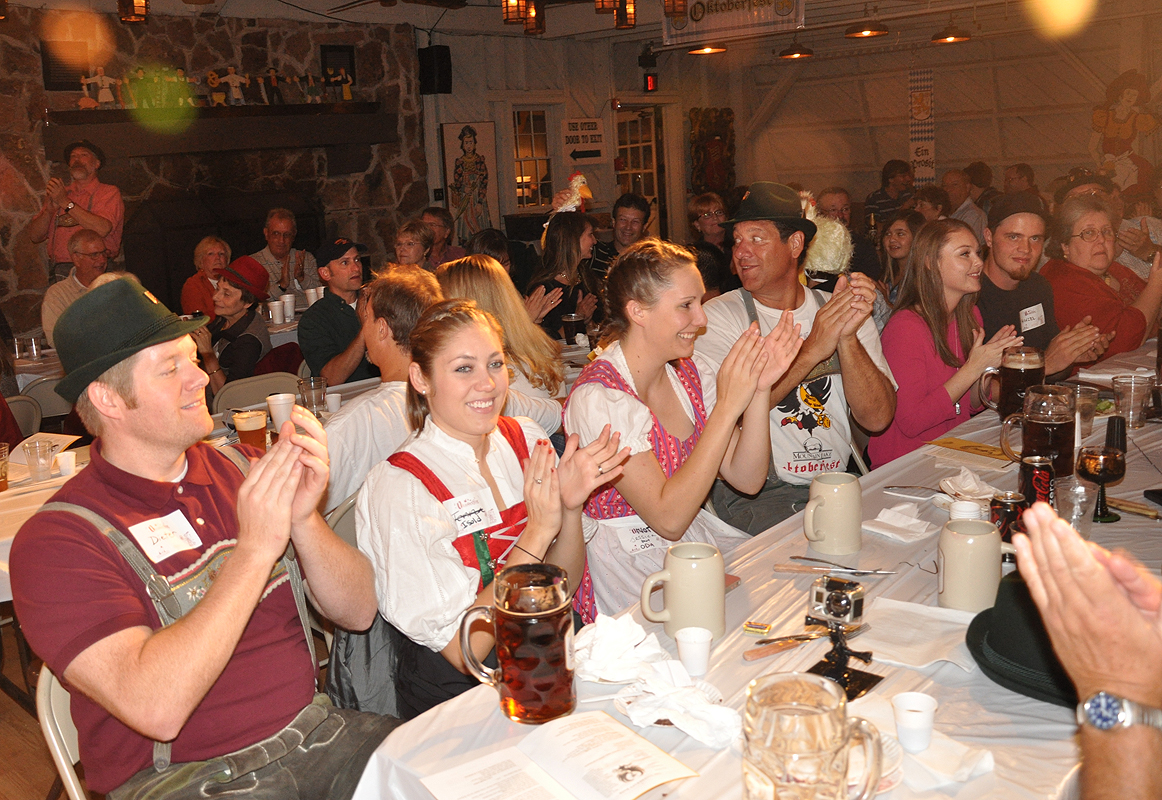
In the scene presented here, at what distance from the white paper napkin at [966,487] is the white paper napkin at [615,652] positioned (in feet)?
3.62

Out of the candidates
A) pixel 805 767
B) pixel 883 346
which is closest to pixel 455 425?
pixel 805 767

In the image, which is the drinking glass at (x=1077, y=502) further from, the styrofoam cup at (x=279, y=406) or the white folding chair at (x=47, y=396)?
the white folding chair at (x=47, y=396)

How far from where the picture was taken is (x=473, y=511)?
2051 millimetres

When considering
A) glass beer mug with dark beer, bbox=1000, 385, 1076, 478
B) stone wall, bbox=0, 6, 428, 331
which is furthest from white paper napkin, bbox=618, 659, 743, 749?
stone wall, bbox=0, 6, 428, 331

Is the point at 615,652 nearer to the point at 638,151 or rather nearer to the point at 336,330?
the point at 336,330

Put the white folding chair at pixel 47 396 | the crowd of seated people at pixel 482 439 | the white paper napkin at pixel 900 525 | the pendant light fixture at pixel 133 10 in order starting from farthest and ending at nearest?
1. the pendant light fixture at pixel 133 10
2. the white folding chair at pixel 47 396
3. the white paper napkin at pixel 900 525
4. the crowd of seated people at pixel 482 439

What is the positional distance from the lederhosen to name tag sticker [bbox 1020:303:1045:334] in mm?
2679

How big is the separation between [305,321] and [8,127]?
13.8 feet

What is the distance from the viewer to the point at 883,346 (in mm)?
3432

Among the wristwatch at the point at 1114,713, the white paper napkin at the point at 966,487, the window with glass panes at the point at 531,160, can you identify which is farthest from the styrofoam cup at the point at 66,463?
the window with glass panes at the point at 531,160

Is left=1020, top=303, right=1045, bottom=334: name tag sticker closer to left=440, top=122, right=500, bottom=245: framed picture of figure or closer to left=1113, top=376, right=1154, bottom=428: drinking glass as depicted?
left=1113, top=376, right=1154, bottom=428: drinking glass

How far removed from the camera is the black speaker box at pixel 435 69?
9.87 metres

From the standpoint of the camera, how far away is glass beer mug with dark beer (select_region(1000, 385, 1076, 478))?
241cm

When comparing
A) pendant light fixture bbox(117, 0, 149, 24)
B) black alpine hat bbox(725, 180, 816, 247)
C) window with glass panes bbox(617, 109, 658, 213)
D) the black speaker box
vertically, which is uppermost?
the black speaker box
